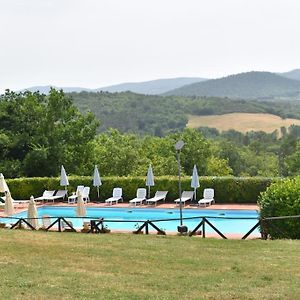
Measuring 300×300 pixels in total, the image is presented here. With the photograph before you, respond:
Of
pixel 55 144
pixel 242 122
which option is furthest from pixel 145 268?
pixel 242 122

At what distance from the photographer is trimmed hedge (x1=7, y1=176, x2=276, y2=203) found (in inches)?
1019

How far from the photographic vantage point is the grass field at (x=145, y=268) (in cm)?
859

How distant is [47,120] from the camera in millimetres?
35000

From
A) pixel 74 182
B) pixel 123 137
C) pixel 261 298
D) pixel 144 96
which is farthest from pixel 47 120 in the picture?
pixel 144 96

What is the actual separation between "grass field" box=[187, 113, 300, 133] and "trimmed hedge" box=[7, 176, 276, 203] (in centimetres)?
9935

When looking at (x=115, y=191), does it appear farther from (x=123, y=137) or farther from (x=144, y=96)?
(x=144, y=96)

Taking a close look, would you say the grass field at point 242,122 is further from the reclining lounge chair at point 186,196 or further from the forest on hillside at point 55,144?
the reclining lounge chair at point 186,196

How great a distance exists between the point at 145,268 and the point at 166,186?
16.6 metres

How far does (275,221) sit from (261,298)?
6.98 metres

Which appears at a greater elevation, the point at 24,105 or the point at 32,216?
the point at 24,105

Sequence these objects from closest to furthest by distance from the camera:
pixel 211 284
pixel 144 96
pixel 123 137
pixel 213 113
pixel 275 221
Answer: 1. pixel 211 284
2. pixel 275 221
3. pixel 123 137
4. pixel 144 96
5. pixel 213 113

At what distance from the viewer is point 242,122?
136 meters

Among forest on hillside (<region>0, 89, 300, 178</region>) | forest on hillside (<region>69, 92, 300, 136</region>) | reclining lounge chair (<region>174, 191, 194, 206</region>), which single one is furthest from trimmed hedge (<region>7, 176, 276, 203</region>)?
forest on hillside (<region>69, 92, 300, 136</region>)

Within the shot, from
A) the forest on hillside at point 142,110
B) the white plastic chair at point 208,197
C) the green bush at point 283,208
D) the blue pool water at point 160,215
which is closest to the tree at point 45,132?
the blue pool water at point 160,215
